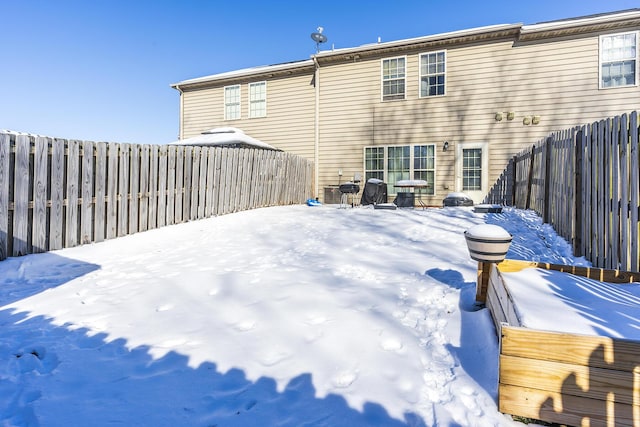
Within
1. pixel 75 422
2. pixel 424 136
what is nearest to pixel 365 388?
pixel 75 422

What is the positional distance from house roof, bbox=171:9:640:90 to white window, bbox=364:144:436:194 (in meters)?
3.51

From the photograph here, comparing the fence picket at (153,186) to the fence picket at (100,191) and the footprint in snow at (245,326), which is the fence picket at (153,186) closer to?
the fence picket at (100,191)

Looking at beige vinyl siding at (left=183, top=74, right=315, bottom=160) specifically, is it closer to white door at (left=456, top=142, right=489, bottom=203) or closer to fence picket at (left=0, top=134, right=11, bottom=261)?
white door at (left=456, top=142, right=489, bottom=203)

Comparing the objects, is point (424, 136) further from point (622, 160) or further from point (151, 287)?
point (151, 287)

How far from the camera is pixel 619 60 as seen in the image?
946 centimetres

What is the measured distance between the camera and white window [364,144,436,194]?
1138 cm

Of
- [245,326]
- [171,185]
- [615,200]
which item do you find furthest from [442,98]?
[245,326]

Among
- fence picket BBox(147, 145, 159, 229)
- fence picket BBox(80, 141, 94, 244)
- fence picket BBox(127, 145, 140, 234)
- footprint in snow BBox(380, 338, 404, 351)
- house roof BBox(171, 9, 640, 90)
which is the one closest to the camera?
footprint in snow BBox(380, 338, 404, 351)

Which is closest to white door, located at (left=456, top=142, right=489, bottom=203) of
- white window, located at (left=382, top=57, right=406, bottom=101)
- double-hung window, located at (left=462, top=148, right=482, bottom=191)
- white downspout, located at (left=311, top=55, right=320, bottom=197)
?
double-hung window, located at (left=462, top=148, right=482, bottom=191)

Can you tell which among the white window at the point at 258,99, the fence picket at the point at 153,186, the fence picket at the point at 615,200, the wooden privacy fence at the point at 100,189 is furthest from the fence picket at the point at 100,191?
the white window at the point at 258,99

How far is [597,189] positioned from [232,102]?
13.5 metres

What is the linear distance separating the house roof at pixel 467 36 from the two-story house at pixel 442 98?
3 centimetres

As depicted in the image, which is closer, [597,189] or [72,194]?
[597,189]

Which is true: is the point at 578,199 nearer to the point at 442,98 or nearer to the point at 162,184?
the point at 162,184
